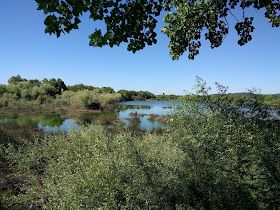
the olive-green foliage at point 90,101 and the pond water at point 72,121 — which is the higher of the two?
the olive-green foliage at point 90,101

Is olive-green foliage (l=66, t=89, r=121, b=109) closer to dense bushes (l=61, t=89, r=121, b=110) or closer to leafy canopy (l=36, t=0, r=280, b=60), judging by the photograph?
dense bushes (l=61, t=89, r=121, b=110)

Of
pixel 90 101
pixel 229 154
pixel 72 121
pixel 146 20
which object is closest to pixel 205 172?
pixel 229 154

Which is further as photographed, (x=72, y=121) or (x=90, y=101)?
(x=90, y=101)

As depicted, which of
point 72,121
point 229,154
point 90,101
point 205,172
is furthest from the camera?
point 90,101

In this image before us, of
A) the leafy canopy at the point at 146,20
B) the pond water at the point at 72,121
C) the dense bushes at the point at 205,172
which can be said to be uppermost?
the leafy canopy at the point at 146,20

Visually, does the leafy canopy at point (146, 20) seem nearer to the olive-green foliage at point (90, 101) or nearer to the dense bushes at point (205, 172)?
the dense bushes at point (205, 172)

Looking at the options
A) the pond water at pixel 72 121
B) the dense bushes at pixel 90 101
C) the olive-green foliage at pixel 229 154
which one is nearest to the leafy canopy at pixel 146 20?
the olive-green foliage at pixel 229 154

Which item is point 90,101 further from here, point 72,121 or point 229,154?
point 229,154

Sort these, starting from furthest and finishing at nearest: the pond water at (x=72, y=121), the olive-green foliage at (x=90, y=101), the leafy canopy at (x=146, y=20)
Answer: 1. the olive-green foliage at (x=90, y=101)
2. the pond water at (x=72, y=121)
3. the leafy canopy at (x=146, y=20)

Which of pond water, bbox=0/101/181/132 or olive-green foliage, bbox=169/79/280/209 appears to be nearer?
olive-green foliage, bbox=169/79/280/209

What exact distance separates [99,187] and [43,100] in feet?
136

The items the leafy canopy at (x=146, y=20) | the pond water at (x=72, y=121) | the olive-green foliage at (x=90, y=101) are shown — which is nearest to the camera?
the leafy canopy at (x=146, y=20)

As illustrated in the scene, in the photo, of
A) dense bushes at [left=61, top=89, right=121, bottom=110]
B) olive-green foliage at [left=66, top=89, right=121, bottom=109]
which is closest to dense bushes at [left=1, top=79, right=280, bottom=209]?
dense bushes at [left=61, top=89, right=121, bottom=110]

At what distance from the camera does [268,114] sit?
3172 millimetres
